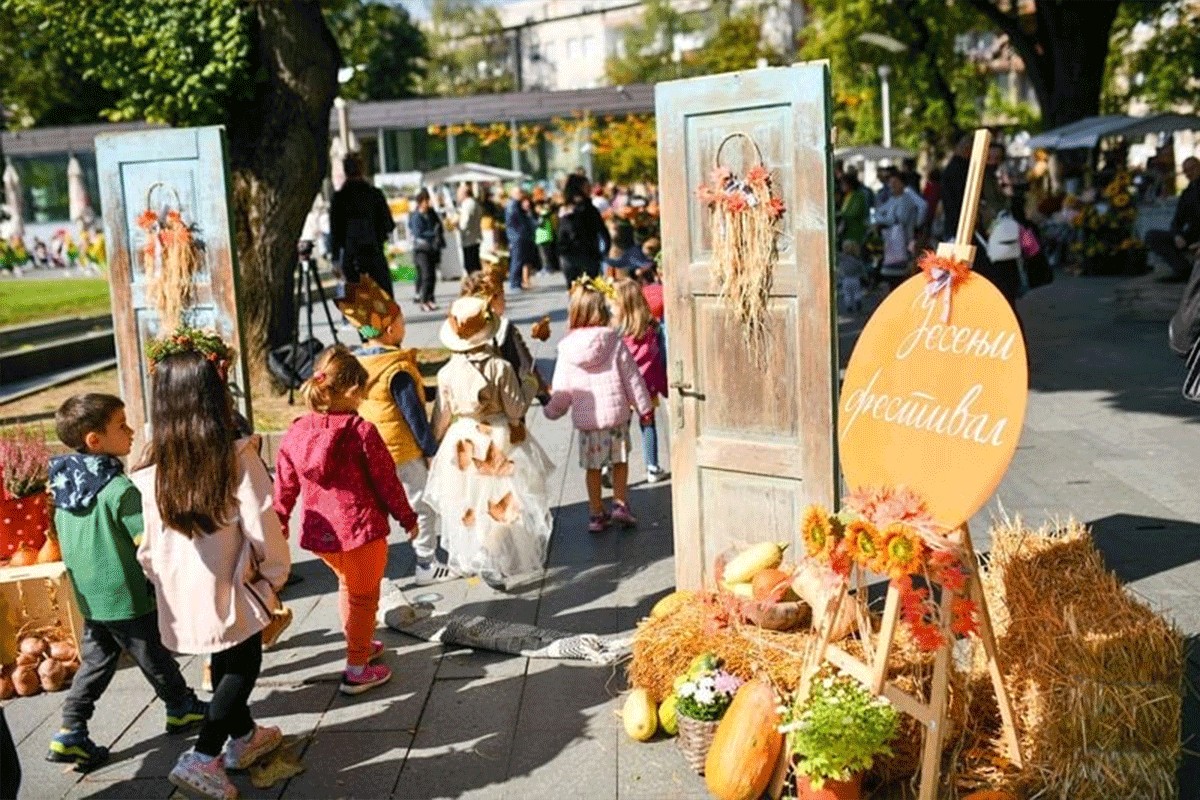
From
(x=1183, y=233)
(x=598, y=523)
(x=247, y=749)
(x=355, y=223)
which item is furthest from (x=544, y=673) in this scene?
(x=1183, y=233)

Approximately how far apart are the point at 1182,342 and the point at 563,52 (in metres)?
98.9

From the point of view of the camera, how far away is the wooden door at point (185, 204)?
271 inches

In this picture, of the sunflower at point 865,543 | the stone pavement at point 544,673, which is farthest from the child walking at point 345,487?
the sunflower at point 865,543

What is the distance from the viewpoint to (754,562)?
5.14 metres

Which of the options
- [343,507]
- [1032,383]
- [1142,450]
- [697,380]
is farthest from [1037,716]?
[1032,383]

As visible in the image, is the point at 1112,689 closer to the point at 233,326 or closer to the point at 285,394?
the point at 233,326

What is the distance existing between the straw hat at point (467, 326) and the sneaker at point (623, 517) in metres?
1.62

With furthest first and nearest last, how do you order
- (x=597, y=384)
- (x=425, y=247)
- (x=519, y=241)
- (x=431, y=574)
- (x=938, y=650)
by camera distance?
1. (x=519, y=241)
2. (x=425, y=247)
3. (x=597, y=384)
4. (x=431, y=574)
5. (x=938, y=650)

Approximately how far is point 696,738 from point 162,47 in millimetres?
9382

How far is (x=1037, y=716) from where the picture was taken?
13.5 ft

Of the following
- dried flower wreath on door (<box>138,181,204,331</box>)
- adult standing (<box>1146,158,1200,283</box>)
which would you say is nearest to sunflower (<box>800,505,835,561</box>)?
dried flower wreath on door (<box>138,181,204,331</box>)

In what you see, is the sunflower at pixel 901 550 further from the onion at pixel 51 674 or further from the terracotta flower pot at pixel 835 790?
the onion at pixel 51 674

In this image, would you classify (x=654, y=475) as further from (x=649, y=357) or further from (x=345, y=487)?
(x=345, y=487)

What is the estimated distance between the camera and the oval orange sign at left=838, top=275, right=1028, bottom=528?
12.3 feet
